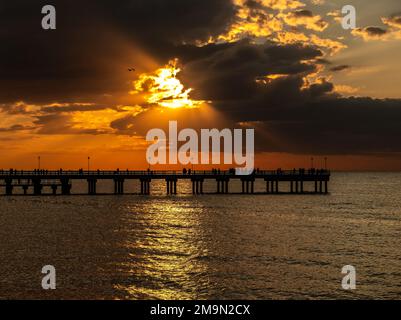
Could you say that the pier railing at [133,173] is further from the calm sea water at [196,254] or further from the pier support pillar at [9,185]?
the calm sea water at [196,254]

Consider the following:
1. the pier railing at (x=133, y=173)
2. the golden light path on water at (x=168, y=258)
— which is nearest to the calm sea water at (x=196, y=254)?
the golden light path on water at (x=168, y=258)

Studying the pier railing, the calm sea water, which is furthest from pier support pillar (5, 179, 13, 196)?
the calm sea water

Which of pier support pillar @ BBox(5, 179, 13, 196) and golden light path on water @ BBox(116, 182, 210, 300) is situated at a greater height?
pier support pillar @ BBox(5, 179, 13, 196)

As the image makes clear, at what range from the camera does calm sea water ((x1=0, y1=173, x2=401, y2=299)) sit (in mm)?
26984

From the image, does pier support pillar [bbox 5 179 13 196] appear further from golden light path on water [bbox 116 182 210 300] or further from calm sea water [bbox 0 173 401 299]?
golden light path on water [bbox 116 182 210 300]

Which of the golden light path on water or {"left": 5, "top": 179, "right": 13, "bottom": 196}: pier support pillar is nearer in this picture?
the golden light path on water

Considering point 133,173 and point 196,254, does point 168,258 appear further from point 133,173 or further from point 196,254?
point 133,173

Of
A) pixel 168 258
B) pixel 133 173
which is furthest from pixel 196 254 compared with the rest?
pixel 133 173

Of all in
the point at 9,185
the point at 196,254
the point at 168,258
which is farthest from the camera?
the point at 9,185

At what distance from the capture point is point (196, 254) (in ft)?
122

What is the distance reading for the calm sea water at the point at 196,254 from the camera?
1062 inches

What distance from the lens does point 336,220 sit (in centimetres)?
6397
